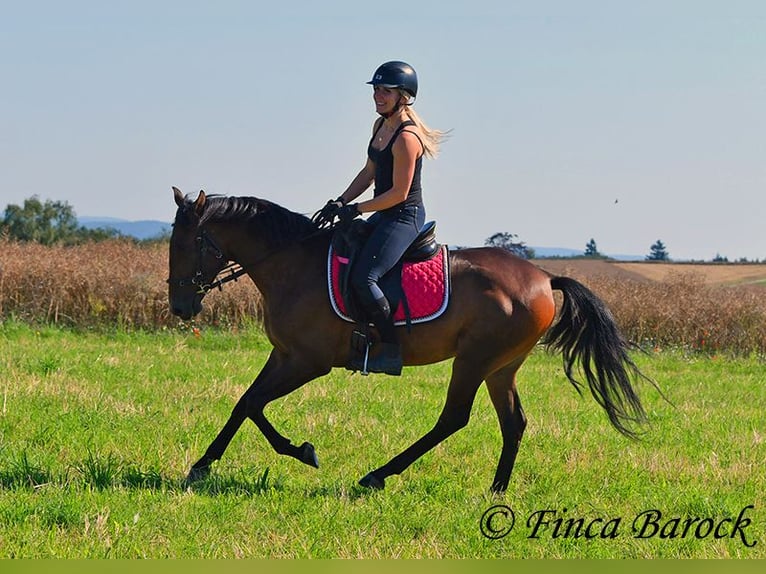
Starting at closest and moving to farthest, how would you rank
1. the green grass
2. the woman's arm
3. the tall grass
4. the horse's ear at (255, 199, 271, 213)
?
the green grass < the woman's arm < the horse's ear at (255, 199, 271, 213) < the tall grass

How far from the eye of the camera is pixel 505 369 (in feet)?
26.6

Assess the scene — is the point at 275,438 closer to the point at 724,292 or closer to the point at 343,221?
the point at 343,221

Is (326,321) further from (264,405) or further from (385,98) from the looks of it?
(385,98)

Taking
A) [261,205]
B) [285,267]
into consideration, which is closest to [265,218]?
[261,205]

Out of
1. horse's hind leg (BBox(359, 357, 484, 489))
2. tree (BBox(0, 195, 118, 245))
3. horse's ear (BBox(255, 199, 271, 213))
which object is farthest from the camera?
tree (BBox(0, 195, 118, 245))

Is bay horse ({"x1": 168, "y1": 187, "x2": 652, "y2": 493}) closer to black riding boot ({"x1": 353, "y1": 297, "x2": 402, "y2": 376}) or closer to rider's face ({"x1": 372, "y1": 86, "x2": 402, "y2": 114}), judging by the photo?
black riding boot ({"x1": 353, "y1": 297, "x2": 402, "y2": 376})

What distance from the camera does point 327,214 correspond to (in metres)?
7.86

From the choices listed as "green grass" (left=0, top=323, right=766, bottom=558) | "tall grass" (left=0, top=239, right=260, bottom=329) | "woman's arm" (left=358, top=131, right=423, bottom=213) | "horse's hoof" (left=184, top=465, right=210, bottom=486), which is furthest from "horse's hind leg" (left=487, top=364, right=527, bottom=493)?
"tall grass" (left=0, top=239, right=260, bottom=329)

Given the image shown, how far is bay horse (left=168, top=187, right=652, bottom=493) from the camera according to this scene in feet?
25.1

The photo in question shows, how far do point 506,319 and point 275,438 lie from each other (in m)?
1.99

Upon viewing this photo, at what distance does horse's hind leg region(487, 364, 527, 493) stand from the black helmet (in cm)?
237

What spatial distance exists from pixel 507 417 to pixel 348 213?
2070mm

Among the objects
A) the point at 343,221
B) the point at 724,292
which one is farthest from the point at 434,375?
the point at 724,292

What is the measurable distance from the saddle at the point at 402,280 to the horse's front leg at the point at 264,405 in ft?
1.83
